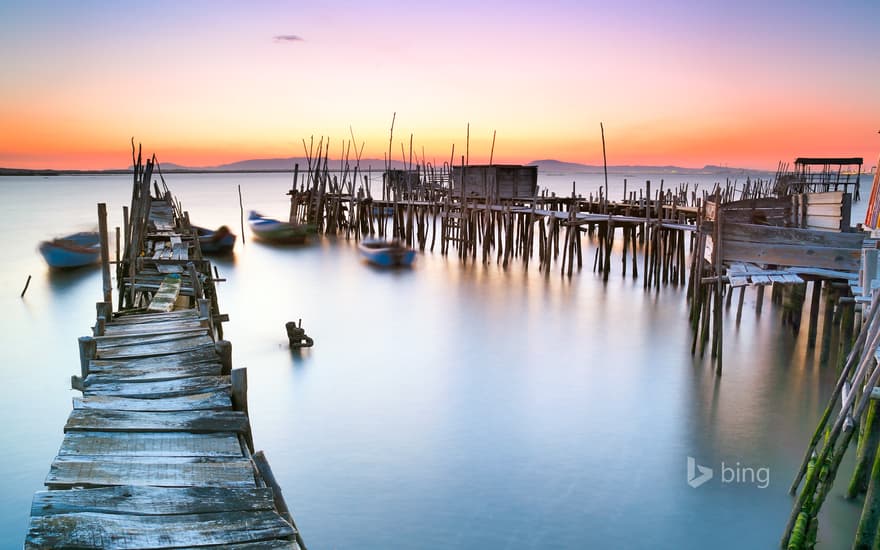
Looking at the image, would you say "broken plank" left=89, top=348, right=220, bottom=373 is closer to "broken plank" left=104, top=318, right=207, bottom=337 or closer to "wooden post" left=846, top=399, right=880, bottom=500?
"broken plank" left=104, top=318, right=207, bottom=337

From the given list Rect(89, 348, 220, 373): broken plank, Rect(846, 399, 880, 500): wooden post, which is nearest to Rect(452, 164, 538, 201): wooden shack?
Rect(89, 348, 220, 373): broken plank

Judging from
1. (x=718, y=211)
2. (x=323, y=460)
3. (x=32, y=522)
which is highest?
(x=718, y=211)

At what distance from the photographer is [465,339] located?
1193 cm

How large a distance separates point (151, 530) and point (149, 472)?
25.5 inches

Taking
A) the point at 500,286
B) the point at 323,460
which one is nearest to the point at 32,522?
the point at 323,460

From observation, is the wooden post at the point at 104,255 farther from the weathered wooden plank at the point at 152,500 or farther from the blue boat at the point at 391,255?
the blue boat at the point at 391,255

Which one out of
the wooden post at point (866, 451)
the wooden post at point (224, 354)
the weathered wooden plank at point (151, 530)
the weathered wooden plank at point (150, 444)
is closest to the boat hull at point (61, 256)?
A: the wooden post at point (224, 354)

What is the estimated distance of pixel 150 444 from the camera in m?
4.34

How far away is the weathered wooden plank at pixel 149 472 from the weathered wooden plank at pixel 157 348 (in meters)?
2.06

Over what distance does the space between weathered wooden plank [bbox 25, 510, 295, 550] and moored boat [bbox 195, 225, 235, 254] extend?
1987 centimetres

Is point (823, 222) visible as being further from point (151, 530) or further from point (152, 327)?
point (151, 530)

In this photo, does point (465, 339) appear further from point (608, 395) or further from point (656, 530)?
point (656, 530)

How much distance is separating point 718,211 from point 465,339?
5.18 m

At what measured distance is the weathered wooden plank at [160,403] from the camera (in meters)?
4.87
